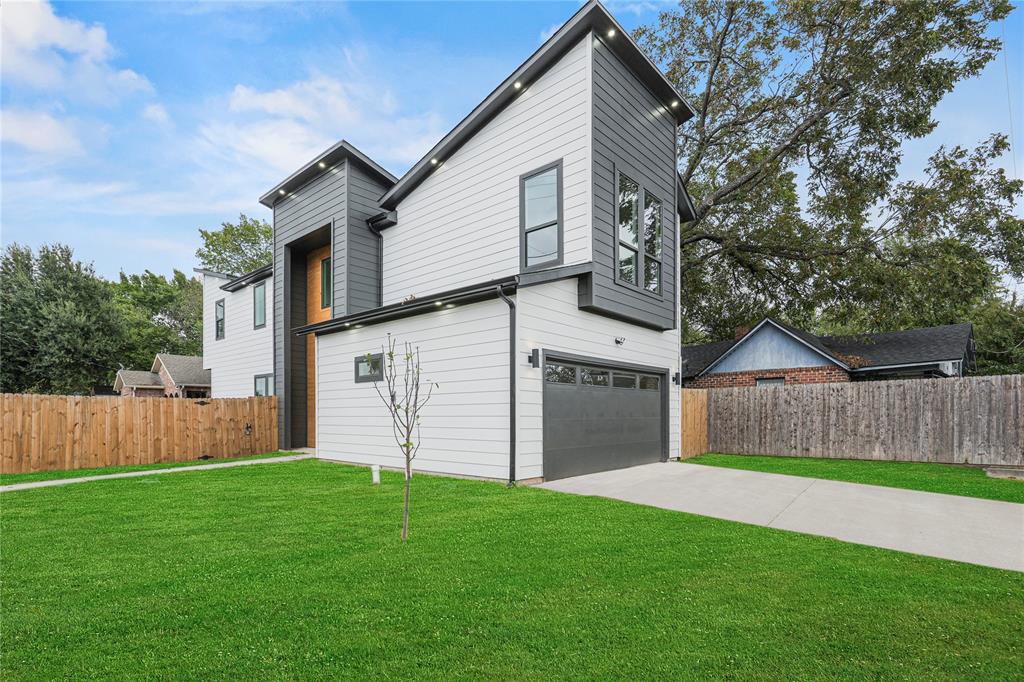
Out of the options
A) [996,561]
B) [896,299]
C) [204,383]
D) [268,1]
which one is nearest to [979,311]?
[896,299]

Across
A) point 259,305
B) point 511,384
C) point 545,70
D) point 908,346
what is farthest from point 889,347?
point 259,305

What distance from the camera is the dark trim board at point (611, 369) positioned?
26.4 ft

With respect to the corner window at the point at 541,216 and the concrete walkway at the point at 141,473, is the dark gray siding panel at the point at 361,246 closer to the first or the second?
the concrete walkway at the point at 141,473

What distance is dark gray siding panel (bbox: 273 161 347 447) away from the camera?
13.3m

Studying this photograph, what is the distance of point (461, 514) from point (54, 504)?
17.4ft

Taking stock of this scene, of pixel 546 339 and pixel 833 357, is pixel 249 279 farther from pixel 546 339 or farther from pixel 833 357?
pixel 833 357

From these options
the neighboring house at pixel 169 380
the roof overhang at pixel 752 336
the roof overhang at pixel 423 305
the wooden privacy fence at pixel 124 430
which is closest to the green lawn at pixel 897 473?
the roof overhang at pixel 752 336

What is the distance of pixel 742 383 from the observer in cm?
1738

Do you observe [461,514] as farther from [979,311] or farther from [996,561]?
[979,311]

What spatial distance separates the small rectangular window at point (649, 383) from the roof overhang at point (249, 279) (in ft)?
37.1

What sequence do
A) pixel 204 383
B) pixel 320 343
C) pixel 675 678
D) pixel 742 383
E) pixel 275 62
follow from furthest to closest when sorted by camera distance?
pixel 204 383 < pixel 742 383 < pixel 275 62 < pixel 320 343 < pixel 675 678

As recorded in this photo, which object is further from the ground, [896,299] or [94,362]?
[896,299]

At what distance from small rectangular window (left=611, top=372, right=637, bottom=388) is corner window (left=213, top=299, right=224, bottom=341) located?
14693 millimetres

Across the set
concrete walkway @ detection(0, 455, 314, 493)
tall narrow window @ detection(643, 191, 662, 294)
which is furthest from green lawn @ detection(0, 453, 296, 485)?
tall narrow window @ detection(643, 191, 662, 294)
